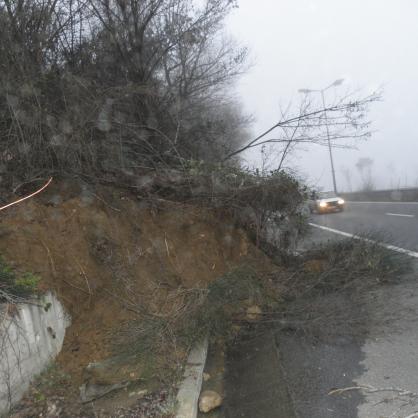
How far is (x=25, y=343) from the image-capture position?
4.36 meters

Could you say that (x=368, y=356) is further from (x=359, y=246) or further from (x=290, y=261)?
(x=290, y=261)

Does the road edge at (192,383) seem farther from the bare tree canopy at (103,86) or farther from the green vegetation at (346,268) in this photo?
the bare tree canopy at (103,86)

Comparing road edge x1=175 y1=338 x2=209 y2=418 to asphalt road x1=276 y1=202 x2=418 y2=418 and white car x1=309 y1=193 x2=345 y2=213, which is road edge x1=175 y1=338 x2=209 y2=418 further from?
white car x1=309 y1=193 x2=345 y2=213

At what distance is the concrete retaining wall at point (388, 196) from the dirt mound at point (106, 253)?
20.7m

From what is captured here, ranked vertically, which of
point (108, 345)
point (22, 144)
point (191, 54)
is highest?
point (191, 54)

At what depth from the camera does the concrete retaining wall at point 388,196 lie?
25686 millimetres

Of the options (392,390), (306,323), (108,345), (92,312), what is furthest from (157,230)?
(392,390)

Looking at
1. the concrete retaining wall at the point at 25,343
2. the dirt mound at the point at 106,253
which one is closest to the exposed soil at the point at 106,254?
the dirt mound at the point at 106,253

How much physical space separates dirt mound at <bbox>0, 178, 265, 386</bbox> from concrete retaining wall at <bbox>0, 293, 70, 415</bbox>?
0.25 meters

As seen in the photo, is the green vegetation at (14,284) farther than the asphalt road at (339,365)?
Yes

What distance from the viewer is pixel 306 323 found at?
5555 mm

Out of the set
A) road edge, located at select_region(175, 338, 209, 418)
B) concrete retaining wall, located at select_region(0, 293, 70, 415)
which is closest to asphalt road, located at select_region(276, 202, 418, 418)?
road edge, located at select_region(175, 338, 209, 418)

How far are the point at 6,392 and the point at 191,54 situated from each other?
1097 cm

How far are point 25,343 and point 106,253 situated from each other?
197 cm
